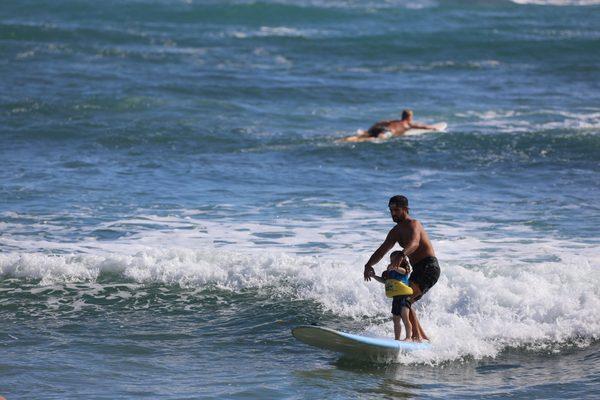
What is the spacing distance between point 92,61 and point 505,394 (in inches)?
909

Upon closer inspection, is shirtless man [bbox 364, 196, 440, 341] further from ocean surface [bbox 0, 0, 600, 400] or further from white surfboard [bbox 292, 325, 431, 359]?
ocean surface [bbox 0, 0, 600, 400]

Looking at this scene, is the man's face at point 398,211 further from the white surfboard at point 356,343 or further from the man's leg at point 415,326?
the white surfboard at point 356,343

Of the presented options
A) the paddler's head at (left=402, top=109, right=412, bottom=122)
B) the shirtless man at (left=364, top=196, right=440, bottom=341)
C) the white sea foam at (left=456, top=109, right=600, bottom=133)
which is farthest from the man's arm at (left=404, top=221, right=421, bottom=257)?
the white sea foam at (left=456, top=109, right=600, bottom=133)

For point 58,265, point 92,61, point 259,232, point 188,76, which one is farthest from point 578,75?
point 58,265

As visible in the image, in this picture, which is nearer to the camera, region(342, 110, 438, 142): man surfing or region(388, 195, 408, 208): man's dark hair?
region(388, 195, 408, 208): man's dark hair

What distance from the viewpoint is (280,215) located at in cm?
1483

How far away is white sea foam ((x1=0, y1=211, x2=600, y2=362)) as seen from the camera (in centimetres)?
1008

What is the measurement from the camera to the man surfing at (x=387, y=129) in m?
20.5

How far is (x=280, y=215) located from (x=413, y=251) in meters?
5.94

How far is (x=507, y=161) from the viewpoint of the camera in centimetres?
1848

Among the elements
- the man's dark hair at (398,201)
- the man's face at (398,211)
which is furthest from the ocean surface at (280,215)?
the man's dark hair at (398,201)

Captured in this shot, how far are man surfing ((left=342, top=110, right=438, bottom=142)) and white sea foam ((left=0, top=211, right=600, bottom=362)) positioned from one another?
592 centimetres

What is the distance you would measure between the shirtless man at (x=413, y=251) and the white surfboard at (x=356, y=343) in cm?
29

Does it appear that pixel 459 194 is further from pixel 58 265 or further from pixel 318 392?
pixel 318 392
